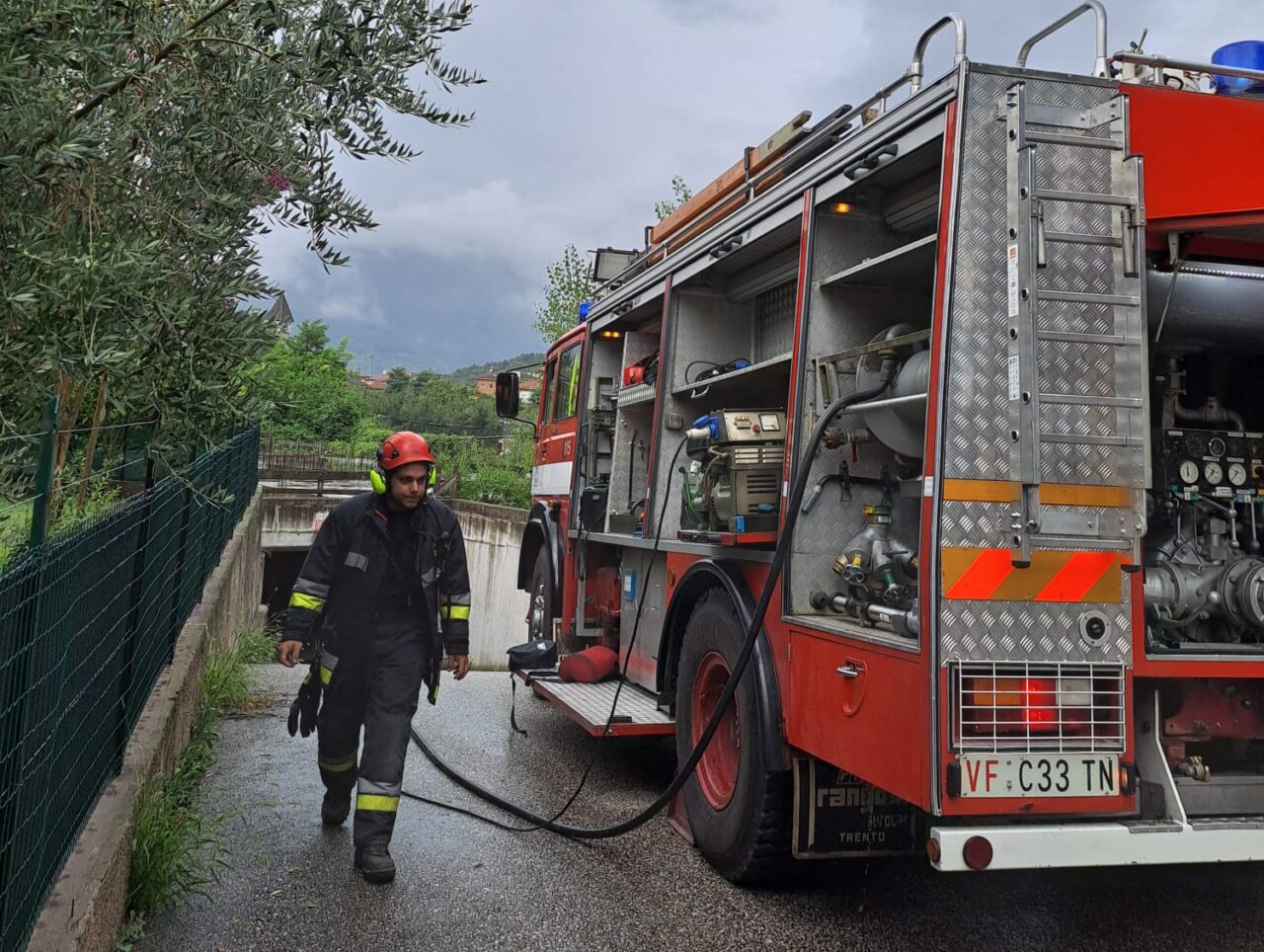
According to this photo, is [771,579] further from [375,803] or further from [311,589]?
[311,589]

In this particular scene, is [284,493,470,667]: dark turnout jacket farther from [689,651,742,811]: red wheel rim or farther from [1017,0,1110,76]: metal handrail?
[1017,0,1110,76]: metal handrail

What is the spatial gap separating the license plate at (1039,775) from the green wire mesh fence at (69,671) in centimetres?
255

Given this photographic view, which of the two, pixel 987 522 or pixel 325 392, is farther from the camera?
pixel 325 392

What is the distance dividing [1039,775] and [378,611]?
2.98 m

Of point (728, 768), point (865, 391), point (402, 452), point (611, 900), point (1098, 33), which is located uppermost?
point (1098, 33)

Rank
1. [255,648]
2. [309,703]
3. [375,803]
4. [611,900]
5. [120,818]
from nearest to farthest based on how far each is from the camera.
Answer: [120,818]
[611,900]
[375,803]
[309,703]
[255,648]

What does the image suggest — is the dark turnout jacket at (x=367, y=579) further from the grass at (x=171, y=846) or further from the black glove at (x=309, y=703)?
the grass at (x=171, y=846)

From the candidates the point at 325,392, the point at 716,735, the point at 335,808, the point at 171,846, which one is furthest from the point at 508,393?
the point at 325,392

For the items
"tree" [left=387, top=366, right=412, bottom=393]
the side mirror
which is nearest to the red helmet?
the side mirror

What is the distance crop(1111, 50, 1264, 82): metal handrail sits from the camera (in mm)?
3520

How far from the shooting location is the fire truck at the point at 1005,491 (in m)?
3.25

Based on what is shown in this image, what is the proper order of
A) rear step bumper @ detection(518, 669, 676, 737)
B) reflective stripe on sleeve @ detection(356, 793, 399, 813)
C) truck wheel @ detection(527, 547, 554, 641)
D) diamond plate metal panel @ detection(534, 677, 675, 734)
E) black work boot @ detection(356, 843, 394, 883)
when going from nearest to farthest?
black work boot @ detection(356, 843, 394, 883) → reflective stripe on sleeve @ detection(356, 793, 399, 813) → rear step bumper @ detection(518, 669, 676, 737) → diamond plate metal panel @ detection(534, 677, 675, 734) → truck wheel @ detection(527, 547, 554, 641)

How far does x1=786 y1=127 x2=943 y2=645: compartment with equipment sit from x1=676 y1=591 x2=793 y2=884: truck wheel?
1.94ft

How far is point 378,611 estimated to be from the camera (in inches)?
192
